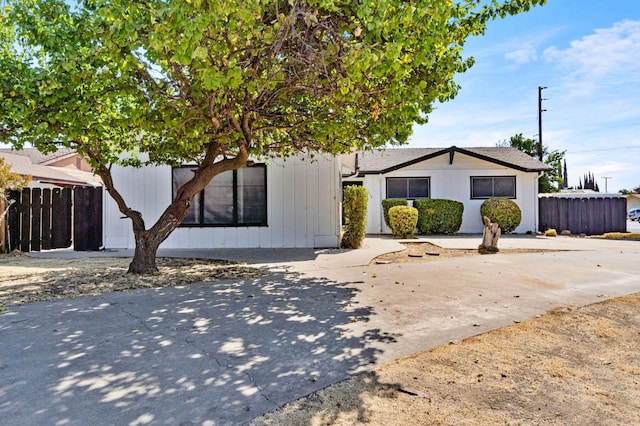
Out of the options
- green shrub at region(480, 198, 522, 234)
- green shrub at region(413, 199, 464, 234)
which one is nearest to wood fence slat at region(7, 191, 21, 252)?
green shrub at region(413, 199, 464, 234)

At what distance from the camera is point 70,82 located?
5.04 meters

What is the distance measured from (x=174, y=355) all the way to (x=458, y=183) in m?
15.8

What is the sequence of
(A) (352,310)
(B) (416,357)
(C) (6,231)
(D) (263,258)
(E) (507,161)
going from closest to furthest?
(B) (416,357) < (A) (352,310) < (D) (263,258) < (C) (6,231) < (E) (507,161)

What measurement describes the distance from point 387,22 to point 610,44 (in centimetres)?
1021

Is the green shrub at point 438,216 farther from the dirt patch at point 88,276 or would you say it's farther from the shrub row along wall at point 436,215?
the dirt patch at point 88,276

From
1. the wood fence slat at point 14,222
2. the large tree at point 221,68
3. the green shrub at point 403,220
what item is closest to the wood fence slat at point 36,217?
the wood fence slat at point 14,222

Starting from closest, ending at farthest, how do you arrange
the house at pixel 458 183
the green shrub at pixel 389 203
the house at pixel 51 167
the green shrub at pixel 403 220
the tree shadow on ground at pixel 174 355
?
1. the tree shadow on ground at pixel 174 355
2. the green shrub at pixel 403 220
3. the house at pixel 51 167
4. the green shrub at pixel 389 203
5. the house at pixel 458 183

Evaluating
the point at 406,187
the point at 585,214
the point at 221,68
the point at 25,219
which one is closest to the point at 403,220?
the point at 406,187

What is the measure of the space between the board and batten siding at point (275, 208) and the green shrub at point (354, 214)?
1.08 feet

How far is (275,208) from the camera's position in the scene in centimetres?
1086

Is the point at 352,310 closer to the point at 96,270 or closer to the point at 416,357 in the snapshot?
the point at 416,357

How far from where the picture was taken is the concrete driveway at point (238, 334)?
2.34m

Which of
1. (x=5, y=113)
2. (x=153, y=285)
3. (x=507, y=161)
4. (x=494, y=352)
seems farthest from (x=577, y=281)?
(x=507, y=161)

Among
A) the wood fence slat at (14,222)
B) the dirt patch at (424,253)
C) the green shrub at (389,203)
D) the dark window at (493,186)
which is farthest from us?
the dark window at (493,186)
